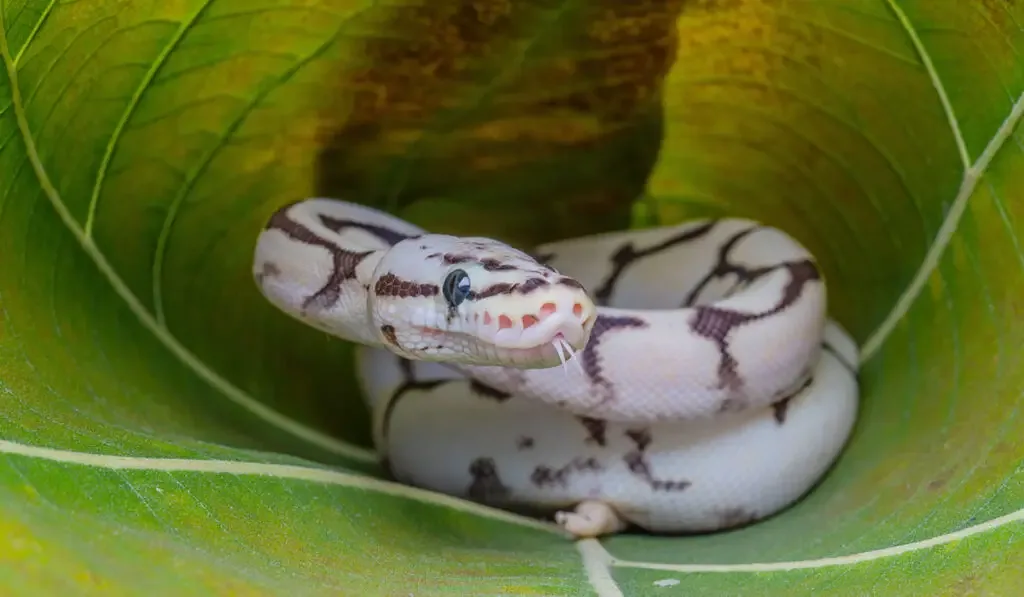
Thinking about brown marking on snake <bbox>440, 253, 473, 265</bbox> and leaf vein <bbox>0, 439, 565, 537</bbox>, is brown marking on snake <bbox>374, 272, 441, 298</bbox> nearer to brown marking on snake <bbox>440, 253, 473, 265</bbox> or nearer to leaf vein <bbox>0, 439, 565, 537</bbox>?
brown marking on snake <bbox>440, 253, 473, 265</bbox>

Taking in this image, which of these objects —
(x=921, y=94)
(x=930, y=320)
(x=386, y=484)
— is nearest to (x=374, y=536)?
(x=386, y=484)

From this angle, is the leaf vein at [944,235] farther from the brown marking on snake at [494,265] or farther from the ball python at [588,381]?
the brown marking on snake at [494,265]

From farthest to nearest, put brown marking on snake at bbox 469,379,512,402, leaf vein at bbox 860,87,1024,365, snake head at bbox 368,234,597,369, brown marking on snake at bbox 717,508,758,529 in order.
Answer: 1. brown marking on snake at bbox 469,379,512,402
2. brown marking on snake at bbox 717,508,758,529
3. leaf vein at bbox 860,87,1024,365
4. snake head at bbox 368,234,597,369

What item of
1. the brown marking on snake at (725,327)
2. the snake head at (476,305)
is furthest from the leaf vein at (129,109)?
the brown marking on snake at (725,327)

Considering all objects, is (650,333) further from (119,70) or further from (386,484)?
(119,70)

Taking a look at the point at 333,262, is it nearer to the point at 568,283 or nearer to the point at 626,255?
the point at 568,283

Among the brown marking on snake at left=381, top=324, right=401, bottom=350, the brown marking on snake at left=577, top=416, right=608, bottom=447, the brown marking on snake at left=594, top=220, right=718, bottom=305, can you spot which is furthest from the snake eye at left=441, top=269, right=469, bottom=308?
the brown marking on snake at left=594, top=220, right=718, bottom=305
